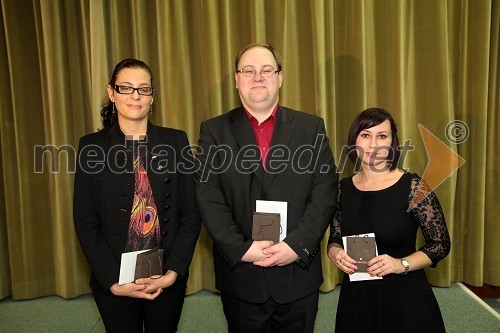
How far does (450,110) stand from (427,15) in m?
0.82

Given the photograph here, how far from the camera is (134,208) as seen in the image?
5.86 ft

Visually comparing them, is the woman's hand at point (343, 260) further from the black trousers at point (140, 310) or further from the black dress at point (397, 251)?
the black trousers at point (140, 310)

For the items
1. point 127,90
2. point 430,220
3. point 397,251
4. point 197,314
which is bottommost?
point 197,314

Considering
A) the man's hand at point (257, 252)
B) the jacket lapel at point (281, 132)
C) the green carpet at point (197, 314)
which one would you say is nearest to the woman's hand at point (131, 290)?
the man's hand at point (257, 252)

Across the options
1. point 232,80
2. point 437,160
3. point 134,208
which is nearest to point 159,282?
point 134,208

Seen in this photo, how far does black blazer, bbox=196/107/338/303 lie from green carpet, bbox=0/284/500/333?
4.39 ft

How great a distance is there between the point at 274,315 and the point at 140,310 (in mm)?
640

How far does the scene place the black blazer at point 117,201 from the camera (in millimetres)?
1766

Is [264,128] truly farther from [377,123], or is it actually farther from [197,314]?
[197,314]

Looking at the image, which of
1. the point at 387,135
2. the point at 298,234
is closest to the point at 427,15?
the point at 387,135

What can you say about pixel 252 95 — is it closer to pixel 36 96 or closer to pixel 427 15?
pixel 427 15

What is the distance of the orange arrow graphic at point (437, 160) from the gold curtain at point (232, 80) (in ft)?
0.16

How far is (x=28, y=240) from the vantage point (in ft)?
11.5

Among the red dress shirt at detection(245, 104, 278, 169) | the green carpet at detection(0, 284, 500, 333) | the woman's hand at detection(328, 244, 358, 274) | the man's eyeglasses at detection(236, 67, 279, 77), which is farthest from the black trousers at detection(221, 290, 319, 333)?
the green carpet at detection(0, 284, 500, 333)
